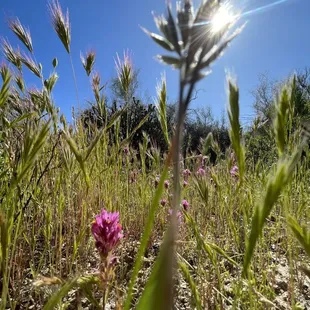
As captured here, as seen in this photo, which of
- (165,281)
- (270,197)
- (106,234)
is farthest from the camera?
(106,234)

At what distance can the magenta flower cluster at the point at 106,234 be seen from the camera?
531mm

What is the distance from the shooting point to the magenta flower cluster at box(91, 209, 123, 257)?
0.53m

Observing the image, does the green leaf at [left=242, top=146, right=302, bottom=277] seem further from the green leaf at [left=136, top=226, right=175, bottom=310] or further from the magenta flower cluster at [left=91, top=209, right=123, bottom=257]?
the magenta flower cluster at [left=91, top=209, right=123, bottom=257]

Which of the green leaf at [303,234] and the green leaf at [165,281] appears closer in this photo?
the green leaf at [165,281]

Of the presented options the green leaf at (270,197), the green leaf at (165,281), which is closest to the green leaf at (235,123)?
the green leaf at (270,197)

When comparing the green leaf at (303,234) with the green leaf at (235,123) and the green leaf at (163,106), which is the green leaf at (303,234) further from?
the green leaf at (163,106)

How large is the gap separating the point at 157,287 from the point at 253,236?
16cm

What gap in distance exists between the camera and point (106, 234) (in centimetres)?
56

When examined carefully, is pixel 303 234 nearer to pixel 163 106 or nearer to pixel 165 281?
pixel 165 281

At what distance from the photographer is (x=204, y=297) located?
2.60 feet

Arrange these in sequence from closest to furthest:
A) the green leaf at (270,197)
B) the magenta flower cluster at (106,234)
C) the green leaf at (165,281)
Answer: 1. the green leaf at (165,281)
2. the green leaf at (270,197)
3. the magenta flower cluster at (106,234)

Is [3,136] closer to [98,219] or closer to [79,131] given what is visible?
[98,219]

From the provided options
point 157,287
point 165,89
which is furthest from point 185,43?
point 165,89

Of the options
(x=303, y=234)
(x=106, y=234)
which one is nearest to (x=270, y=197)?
(x=303, y=234)
